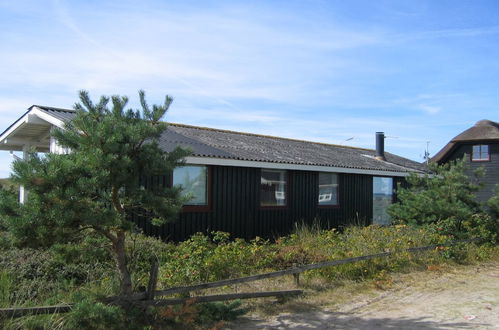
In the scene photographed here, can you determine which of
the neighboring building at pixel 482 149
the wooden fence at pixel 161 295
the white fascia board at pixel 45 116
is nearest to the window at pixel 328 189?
the wooden fence at pixel 161 295

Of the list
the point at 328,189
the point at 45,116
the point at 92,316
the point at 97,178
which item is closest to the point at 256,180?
the point at 328,189

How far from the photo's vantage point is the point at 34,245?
216 inches

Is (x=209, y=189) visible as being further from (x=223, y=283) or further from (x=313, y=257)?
(x=223, y=283)

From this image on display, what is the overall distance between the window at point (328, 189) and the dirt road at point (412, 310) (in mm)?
6032

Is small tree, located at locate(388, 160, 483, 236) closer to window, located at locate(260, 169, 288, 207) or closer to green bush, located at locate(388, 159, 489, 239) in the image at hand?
green bush, located at locate(388, 159, 489, 239)

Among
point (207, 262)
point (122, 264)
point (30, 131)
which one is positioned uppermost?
point (30, 131)

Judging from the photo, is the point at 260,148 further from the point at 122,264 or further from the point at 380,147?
the point at 122,264

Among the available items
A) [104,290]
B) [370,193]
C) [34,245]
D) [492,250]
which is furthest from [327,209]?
[34,245]

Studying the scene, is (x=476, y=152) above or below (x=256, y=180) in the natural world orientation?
above

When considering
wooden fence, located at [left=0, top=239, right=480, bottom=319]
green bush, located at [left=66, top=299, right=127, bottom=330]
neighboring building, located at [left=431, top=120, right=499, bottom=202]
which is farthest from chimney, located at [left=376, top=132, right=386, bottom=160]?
green bush, located at [left=66, top=299, right=127, bottom=330]

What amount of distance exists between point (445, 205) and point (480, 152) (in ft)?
63.3

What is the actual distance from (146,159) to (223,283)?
2.37 metres

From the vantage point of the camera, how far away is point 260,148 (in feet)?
51.9

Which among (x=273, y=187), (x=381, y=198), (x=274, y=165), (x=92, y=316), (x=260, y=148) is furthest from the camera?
(x=381, y=198)
